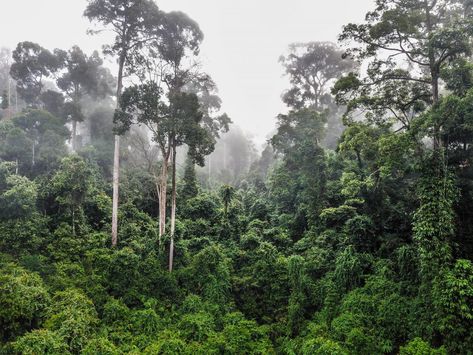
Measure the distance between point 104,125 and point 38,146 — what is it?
8.48 meters

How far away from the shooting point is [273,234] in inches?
661

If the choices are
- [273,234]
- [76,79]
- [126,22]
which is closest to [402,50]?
[273,234]

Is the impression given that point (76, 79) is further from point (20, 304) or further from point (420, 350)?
point (420, 350)

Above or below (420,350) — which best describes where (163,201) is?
above

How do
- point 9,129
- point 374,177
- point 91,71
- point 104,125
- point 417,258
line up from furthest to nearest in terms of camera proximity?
Result: 1. point 104,125
2. point 91,71
3. point 9,129
4. point 374,177
5. point 417,258

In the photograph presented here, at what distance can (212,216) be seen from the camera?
20.2m

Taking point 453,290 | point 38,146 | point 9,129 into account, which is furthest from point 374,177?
point 9,129

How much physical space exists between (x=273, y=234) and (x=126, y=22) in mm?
14991

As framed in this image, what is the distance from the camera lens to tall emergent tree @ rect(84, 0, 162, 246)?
18266 mm

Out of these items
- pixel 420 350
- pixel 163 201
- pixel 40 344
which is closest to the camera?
pixel 420 350

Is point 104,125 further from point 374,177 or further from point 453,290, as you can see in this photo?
point 453,290

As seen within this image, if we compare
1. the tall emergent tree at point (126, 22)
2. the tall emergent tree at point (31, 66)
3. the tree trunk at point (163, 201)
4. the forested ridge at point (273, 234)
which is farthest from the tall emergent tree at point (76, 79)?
the tree trunk at point (163, 201)

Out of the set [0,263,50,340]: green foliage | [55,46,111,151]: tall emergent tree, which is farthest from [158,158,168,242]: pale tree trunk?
[55,46,111,151]: tall emergent tree

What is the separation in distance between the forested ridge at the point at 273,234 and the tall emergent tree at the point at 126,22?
88 millimetres
